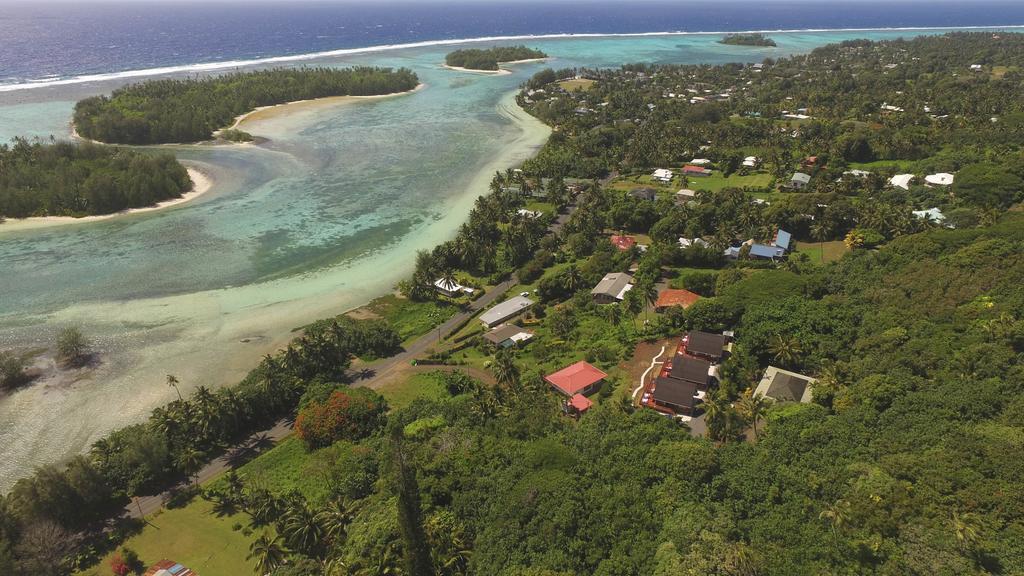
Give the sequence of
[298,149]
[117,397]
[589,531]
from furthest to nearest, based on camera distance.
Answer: [298,149], [117,397], [589,531]

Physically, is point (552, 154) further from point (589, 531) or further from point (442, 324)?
point (589, 531)

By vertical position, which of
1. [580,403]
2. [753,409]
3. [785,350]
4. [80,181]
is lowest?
[580,403]

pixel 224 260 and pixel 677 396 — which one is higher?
pixel 224 260

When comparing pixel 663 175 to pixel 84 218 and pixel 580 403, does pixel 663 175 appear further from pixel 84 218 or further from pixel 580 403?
pixel 84 218

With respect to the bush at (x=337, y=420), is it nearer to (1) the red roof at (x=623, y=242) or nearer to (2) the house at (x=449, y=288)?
(2) the house at (x=449, y=288)

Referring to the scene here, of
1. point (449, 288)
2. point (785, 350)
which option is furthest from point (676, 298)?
point (449, 288)

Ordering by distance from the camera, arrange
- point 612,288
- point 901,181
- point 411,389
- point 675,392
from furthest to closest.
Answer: point 901,181 < point 612,288 < point 411,389 < point 675,392

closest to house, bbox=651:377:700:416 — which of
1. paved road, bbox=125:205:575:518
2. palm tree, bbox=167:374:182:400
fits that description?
paved road, bbox=125:205:575:518

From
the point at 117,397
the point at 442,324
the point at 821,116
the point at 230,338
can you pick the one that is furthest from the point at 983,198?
the point at 117,397
